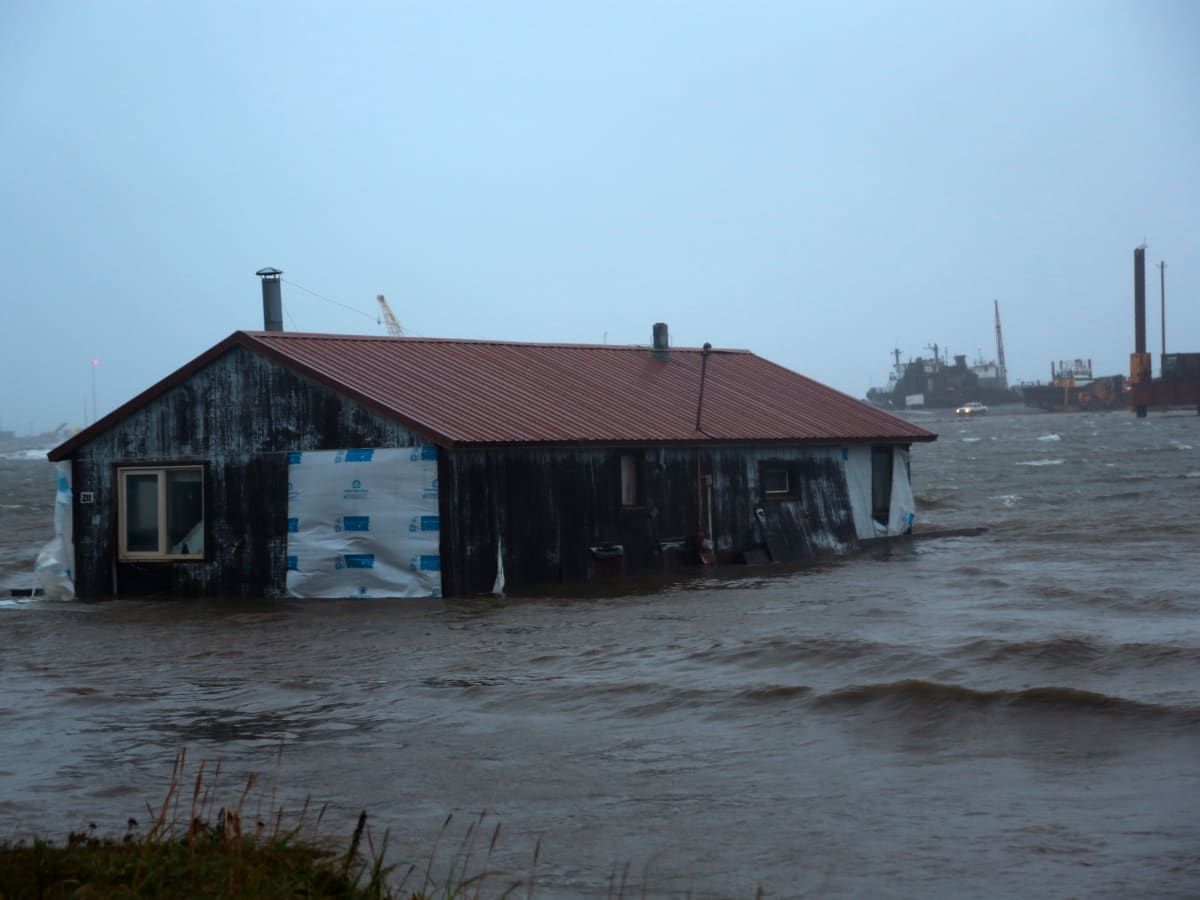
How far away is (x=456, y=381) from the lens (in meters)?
22.5

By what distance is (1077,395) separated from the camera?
16662cm

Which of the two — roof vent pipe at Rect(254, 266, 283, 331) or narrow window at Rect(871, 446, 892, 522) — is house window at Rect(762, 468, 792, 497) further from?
roof vent pipe at Rect(254, 266, 283, 331)

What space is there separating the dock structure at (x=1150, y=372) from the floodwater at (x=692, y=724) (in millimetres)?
95588

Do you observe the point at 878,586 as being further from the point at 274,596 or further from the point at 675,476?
the point at 274,596

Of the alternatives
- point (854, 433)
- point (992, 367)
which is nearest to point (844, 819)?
point (854, 433)

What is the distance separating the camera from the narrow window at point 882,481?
88.9 ft

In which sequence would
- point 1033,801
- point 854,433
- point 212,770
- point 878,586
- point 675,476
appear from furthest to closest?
point 854,433 → point 675,476 → point 878,586 → point 212,770 → point 1033,801

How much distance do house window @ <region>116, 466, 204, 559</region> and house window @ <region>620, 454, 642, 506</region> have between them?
6.24 metres

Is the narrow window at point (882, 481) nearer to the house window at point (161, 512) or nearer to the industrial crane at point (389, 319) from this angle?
the house window at point (161, 512)

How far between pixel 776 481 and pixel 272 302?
9.21 metres

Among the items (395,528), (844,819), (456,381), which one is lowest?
(844,819)

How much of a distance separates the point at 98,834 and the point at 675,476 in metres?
14.8

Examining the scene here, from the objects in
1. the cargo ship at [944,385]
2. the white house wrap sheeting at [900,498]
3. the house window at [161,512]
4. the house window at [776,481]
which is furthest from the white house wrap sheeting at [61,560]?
the cargo ship at [944,385]

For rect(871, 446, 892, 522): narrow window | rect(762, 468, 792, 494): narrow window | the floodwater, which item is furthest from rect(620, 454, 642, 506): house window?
rect(871, 446, 892, 522): narrow window
